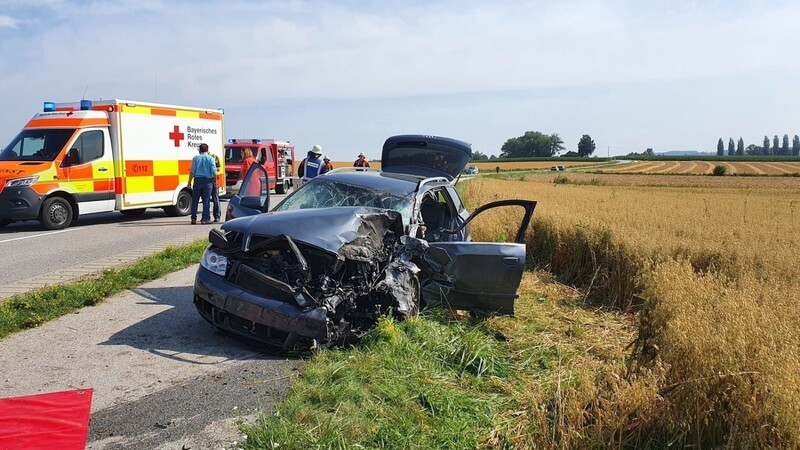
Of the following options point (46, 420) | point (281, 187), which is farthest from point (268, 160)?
point (46, 420)

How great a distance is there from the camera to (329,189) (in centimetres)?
669

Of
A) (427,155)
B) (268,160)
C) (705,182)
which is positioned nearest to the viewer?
(427,155)

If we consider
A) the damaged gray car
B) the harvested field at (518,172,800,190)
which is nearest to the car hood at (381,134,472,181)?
the damaged gray car

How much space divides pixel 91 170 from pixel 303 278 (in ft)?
34.6

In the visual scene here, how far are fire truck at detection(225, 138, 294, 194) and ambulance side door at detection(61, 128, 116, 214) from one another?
9.85 metres

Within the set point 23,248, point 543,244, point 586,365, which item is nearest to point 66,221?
point 23,248

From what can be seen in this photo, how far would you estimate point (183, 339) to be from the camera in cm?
521

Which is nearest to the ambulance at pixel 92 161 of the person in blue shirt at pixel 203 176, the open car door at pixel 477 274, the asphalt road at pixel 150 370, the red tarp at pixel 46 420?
the person in blue shirt at pixel 203 176

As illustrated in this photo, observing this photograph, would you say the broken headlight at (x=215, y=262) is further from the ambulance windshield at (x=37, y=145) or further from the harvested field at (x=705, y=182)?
the harvested field at (x=705, y=182)

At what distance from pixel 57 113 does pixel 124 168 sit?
5.82 ft

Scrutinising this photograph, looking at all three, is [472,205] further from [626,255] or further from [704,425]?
[704,425]

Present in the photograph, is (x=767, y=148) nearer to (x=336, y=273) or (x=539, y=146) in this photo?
(x=539, y=146)

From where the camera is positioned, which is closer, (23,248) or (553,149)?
(23,248)

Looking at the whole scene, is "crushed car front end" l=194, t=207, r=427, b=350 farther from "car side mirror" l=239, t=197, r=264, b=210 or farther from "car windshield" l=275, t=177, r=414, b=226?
"car side mirror" l=239, t=197, r=264, b=210
